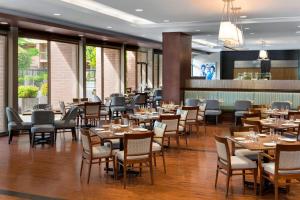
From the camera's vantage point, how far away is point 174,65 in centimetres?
1448

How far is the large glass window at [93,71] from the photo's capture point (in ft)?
52.9

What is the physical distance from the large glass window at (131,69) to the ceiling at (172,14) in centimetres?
432

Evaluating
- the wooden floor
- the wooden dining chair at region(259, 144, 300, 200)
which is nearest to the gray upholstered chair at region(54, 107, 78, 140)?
the wooden floor

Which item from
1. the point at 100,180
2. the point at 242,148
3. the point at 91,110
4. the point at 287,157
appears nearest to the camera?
the point at 287,157

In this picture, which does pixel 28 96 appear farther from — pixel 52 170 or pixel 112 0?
pixel 52 170

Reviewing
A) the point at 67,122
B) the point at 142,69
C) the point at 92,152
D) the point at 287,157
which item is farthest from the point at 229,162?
the point at 142,69

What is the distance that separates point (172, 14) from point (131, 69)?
8.28 meters

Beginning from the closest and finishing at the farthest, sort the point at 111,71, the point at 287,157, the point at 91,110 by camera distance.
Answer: the point at 287,157 → the point at 91,110 → the point at 111,71

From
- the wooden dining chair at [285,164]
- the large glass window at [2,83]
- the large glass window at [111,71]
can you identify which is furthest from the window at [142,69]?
the wooden dining chair at [285,164]

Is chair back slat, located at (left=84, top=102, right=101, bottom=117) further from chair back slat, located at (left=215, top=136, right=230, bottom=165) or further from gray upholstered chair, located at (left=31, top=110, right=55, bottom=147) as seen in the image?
chair back slat, located at (left=215, top=136, right=230, bottom=165)

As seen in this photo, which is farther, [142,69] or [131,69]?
[142,69]

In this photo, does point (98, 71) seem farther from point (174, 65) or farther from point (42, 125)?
point (42, 125)

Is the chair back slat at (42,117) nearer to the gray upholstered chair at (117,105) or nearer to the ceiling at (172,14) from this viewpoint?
the ceiling at (172,14)

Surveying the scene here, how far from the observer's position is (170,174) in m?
6.77
